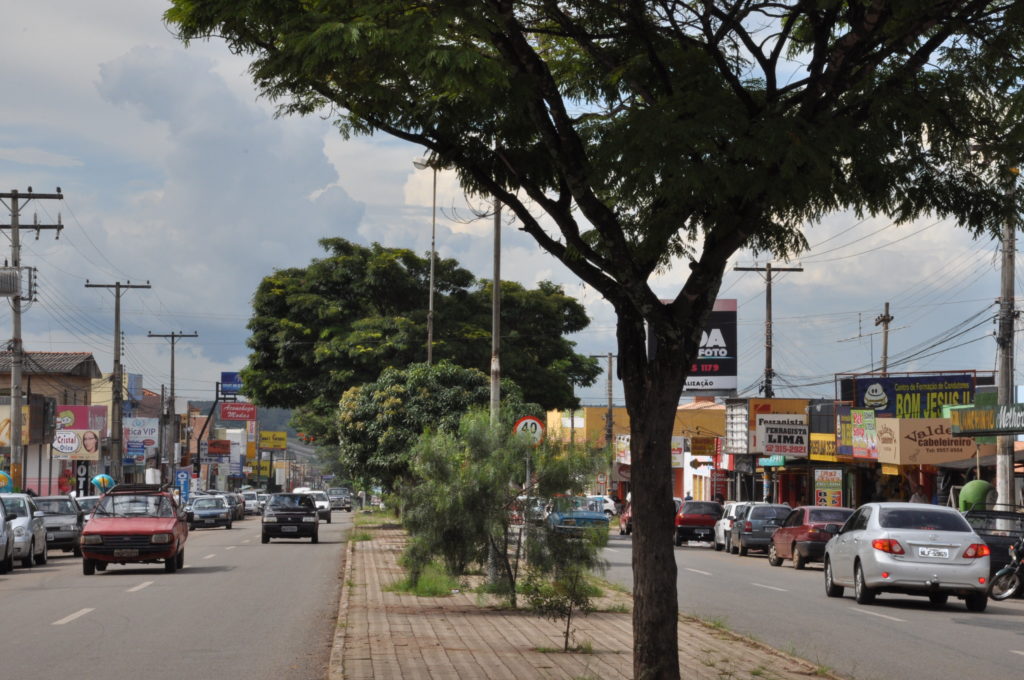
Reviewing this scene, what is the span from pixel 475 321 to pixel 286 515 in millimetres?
10638

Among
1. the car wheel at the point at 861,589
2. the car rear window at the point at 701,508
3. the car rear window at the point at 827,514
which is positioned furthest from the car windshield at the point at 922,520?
the car rear window at the point at 701,508

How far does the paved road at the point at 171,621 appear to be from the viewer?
504 inches

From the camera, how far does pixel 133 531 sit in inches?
1001

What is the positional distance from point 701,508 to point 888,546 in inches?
968

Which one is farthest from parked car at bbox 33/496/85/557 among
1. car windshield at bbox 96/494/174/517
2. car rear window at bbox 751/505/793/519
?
car rear window at bbox 751/505/793/519

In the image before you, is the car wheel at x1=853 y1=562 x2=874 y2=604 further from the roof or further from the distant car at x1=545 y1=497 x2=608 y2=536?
the roof

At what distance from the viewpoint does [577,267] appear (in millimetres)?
9766

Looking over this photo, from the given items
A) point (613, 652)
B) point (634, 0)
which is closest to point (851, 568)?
point (613, 652)

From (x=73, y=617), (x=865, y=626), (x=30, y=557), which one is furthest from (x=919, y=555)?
(x=30, y=557)

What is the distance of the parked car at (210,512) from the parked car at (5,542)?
104ft

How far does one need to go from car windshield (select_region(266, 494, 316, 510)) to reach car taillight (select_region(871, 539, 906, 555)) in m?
25.0

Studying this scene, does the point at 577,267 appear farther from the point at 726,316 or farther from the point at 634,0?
the point at 726,316

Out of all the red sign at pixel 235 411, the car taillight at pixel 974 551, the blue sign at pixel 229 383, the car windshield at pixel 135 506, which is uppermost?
the blue sign at pixel 229 383

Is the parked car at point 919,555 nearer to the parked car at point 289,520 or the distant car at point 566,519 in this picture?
the distant car at point 566,519
